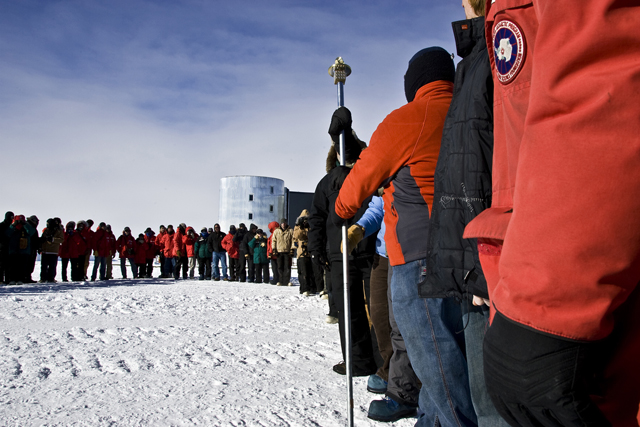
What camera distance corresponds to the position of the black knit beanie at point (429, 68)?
6.48 feet

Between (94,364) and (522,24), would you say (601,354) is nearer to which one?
(522,24)

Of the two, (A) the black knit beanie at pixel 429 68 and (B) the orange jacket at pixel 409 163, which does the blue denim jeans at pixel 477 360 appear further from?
(A) the black knit beanie at pixel 429 68

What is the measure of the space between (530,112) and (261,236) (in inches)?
496

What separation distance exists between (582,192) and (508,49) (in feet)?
1.27

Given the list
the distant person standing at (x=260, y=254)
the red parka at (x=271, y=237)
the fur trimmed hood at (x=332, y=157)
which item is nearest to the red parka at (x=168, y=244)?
the distant person standing at (x=260, y=254)

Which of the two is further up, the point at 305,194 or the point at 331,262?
the point at 305,194

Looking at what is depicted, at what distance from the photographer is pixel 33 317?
19.3ft

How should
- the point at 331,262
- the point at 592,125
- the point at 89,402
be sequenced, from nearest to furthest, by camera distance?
the point at 592,125 → the point at 89,402 → the point at 331,262

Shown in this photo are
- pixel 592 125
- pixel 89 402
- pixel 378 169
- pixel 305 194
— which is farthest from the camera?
pixel 305 194

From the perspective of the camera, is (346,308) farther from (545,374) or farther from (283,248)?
(283,248)

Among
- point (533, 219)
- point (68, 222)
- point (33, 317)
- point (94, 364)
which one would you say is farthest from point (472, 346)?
point (68, 222)

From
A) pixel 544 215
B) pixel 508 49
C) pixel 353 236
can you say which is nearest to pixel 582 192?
pixel 544 215

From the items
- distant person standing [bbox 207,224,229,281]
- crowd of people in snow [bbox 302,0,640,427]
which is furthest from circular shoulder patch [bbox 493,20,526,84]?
distant person standing [bbox 207,224,229,281]

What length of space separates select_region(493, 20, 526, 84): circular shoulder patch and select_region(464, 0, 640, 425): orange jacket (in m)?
0.10
